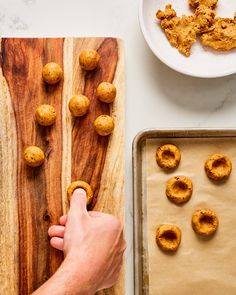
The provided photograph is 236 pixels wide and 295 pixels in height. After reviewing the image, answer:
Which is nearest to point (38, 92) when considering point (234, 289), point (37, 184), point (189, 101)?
point (37, 184)

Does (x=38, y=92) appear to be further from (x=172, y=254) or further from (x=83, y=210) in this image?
(x=172, y=254)

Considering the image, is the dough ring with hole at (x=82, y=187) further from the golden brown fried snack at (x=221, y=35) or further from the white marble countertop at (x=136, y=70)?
the golden brown fried snack at (x=221, y=35)

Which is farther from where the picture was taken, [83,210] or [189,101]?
[189,101]

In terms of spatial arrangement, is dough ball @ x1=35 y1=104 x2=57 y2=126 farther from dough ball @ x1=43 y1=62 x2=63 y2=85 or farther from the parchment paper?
the parchment paper

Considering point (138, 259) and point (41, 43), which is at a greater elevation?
point (41, 43)

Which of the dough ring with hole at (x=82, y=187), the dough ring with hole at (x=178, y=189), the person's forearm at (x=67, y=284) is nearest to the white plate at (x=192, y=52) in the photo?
the dough ring with hole at (x=178, y=189)

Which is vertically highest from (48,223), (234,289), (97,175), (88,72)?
(88,72)

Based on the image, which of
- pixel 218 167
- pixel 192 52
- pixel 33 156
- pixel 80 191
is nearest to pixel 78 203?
pixel 80 191
